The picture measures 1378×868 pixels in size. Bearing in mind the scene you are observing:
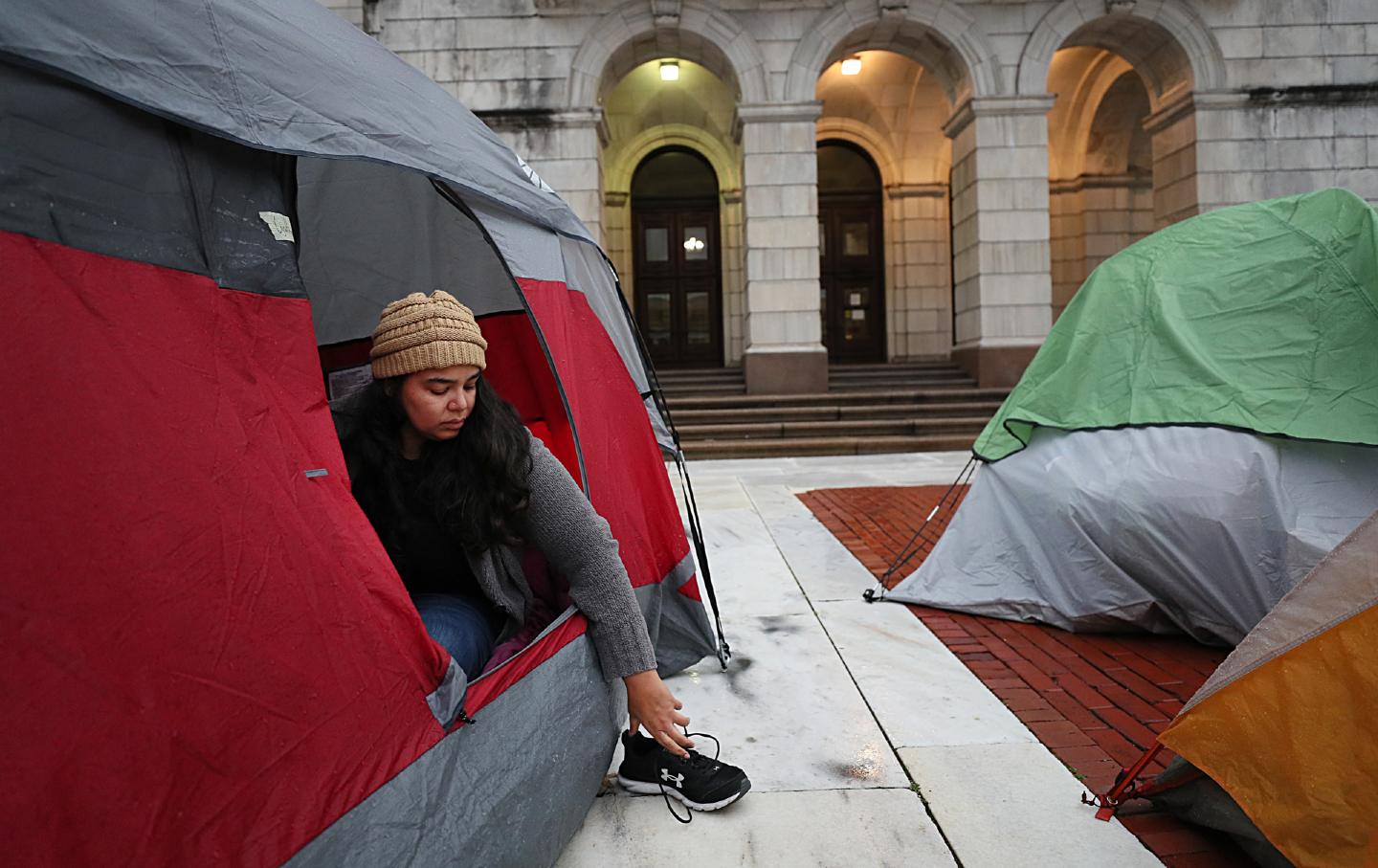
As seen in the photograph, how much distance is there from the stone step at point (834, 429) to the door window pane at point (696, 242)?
578cm

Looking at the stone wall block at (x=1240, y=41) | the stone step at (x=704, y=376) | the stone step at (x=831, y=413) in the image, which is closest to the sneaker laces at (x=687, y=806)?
the stone step at (x=831, y=413)

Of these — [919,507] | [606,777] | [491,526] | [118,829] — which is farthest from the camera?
[919,507]

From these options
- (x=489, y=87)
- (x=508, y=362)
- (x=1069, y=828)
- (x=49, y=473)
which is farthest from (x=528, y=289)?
(x=489, y=87)

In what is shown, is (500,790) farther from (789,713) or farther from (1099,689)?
(1099,689)

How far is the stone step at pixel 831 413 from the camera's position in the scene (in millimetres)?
11711

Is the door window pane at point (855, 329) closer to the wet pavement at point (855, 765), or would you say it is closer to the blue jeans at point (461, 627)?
the wet pavement at point (855, 765)

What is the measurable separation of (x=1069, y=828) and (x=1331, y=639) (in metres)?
0.82

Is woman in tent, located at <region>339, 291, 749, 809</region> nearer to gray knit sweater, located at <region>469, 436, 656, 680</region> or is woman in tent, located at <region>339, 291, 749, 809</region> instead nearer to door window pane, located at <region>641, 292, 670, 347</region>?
gray knit sweater, located at <region>469, 436, 656, 680</region>

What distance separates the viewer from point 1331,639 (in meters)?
1.87

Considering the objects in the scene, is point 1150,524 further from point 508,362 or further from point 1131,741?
point 508,362

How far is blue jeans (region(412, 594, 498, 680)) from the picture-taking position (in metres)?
2.19

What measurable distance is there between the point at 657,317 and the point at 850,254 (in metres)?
3.86

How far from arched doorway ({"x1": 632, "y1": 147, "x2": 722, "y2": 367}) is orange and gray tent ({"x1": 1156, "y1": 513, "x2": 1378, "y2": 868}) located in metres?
14.4

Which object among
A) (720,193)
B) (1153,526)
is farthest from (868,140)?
(1153,526)
